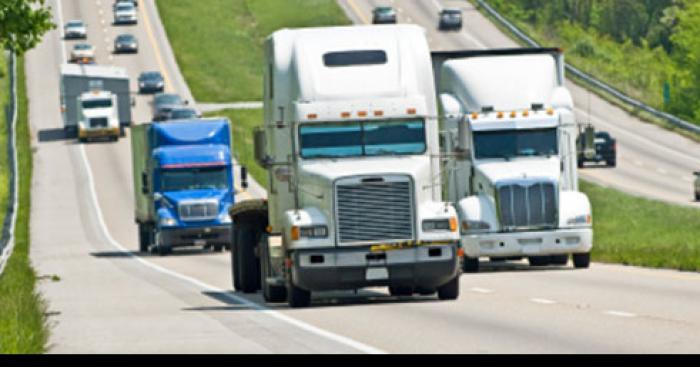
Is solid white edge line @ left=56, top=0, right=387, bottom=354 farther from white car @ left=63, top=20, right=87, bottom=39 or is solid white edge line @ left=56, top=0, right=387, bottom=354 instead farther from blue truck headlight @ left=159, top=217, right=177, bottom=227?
white car @ left=63, top=20, right=87, bottom=39

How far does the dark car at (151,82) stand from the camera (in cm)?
10375

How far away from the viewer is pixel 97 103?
91.1 metres

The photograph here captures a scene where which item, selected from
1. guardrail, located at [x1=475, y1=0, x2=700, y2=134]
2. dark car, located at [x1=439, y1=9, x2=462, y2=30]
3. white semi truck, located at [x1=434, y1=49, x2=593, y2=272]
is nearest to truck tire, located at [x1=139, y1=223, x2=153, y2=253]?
white semi truck, located at [x1=434, y1=49, x2=593, y2=272]

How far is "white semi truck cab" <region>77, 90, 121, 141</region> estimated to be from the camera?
91.1 metres

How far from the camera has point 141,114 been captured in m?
99.2

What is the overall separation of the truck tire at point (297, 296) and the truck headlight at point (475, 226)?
9.42 metres

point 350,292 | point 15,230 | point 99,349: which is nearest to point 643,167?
point 15,230

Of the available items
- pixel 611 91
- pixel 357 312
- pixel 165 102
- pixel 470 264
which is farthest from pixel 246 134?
pixel 357 312

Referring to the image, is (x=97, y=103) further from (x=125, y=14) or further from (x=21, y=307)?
(x=21, y=307)

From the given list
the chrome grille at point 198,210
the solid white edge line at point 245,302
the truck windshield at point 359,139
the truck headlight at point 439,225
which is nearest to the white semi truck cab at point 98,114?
the solid white edge line at point 245,302

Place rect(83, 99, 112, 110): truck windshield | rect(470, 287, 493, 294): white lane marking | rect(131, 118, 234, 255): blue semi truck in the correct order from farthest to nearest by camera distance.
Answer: rect(83, 99, 112, 110): truck windshield → rect(131, 118, 234, 255): blue semi truck → rect(470, 287, 493, 294): white lane marking

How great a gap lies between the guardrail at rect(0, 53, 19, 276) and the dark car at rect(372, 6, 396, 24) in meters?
23.0

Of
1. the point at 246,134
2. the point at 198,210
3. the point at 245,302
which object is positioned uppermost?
the point at 245,302

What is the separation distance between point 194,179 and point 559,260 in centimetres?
1667
